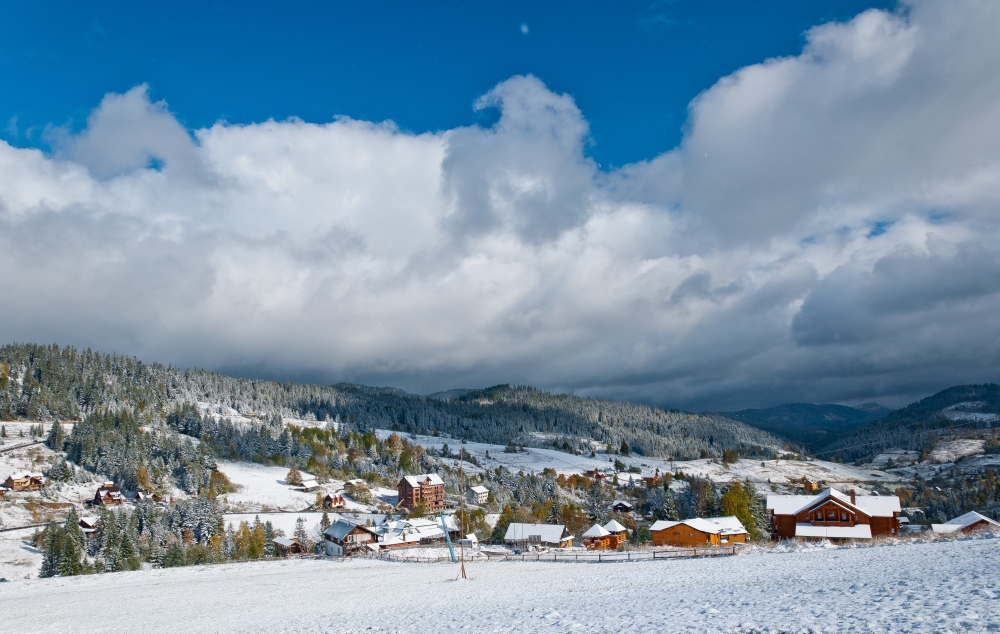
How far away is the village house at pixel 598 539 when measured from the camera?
77750 millimetres

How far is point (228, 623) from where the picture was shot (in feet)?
85.7

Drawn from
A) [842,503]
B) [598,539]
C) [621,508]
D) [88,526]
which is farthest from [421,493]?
[842,503]

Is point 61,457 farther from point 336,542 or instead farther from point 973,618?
point 973,618

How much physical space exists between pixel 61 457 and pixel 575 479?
132809 mm

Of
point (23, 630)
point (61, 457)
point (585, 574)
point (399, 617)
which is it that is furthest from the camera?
point (61, 457)

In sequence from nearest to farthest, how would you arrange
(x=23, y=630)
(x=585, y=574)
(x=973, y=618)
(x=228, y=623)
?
(x=973, y=618) < (x=228, y=623) < (x=23, y=630) < (x=585, y=574)

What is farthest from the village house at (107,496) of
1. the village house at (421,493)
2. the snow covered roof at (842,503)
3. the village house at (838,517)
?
the village house at (838,517)

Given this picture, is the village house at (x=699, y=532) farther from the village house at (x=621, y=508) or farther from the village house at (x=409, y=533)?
the village house at (x=621, y=508)

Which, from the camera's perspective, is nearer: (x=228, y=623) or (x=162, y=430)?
(x=228, y=623)

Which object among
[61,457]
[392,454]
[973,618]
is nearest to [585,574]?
[973,618]

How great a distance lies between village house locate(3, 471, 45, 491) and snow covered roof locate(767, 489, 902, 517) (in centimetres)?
12901

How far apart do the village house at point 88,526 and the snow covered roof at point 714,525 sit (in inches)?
3242

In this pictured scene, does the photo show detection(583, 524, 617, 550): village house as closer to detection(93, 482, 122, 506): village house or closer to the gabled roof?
the gabled roof

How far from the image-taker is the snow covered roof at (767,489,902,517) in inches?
2110
